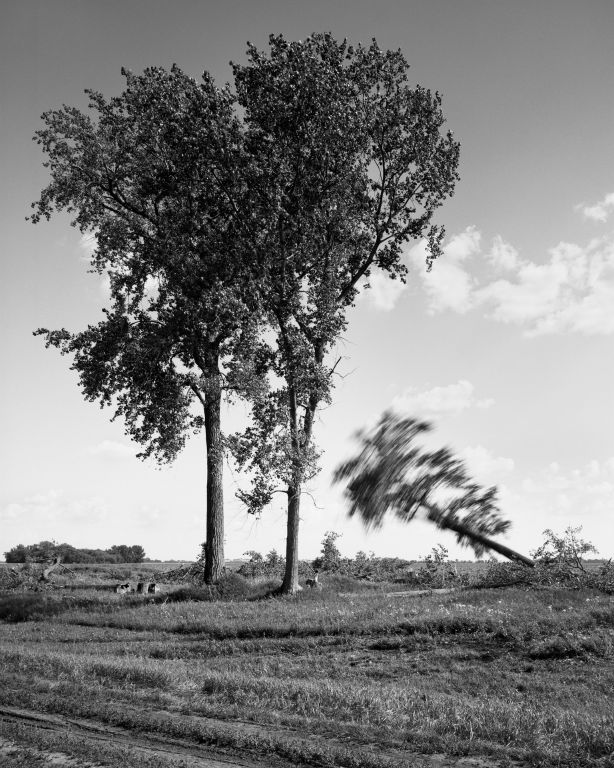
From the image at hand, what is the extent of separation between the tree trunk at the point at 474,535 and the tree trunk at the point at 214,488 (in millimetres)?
23347

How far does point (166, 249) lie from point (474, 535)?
25.1 meters

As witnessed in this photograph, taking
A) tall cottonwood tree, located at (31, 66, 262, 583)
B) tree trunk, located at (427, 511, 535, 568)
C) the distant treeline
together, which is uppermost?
tall cottonwood tree, located at (31, 66, 262, 583)

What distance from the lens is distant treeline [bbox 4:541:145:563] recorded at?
58594 millimetres

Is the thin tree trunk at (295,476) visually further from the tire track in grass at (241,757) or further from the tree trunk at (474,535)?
the tree trunk at (474,535)

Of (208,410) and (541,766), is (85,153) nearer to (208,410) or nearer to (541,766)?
(208,410)

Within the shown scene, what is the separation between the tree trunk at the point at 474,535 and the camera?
449cm

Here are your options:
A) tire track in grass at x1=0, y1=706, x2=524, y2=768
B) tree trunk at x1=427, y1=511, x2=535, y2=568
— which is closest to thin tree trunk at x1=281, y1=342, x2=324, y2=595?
tire track in grass at x1=0, y1=706, x2=524, y2=768

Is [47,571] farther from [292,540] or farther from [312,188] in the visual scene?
[312,188]

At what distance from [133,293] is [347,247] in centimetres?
1030

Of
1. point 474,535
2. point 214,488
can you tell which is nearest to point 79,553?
point 214,488

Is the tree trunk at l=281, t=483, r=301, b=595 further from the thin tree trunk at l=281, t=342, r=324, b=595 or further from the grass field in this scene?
the grass field

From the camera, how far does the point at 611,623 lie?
50.3 feet

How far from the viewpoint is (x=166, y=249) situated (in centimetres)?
2772

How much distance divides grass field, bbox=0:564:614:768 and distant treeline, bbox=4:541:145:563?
137 ft
